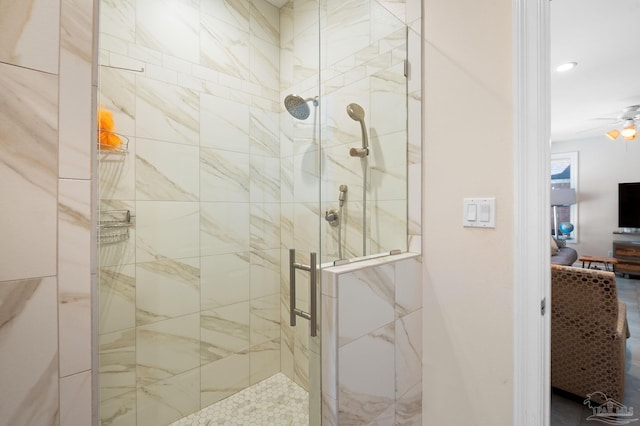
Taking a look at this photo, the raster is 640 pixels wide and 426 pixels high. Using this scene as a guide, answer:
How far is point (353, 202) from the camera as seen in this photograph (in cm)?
129

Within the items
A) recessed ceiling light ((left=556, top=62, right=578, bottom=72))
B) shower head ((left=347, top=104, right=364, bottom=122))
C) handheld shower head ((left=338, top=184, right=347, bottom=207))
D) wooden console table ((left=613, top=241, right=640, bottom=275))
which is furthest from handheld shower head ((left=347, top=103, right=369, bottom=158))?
wooden console table ((left=613, top=241, right=640, bottom=275))

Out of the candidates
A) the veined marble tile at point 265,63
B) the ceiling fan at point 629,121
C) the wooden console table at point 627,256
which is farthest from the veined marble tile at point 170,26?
the wooden console table at point 627,256

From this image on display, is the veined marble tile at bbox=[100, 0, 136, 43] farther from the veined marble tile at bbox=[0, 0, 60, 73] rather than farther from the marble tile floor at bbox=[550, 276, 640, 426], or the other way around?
the marble tile floor at bbox=[550, 276, 640, 426]

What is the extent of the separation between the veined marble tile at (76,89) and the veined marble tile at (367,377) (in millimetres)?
888

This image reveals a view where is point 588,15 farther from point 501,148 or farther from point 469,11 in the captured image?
point 501,148

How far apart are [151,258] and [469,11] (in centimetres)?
180

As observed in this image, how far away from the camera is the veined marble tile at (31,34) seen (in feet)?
1.80

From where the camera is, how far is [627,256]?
495cm

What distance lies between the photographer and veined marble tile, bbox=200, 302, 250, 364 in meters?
1.65

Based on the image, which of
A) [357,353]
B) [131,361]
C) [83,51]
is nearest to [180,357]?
[131,361]

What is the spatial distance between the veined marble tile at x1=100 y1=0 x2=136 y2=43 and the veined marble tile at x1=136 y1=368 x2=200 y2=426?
5.30 feet

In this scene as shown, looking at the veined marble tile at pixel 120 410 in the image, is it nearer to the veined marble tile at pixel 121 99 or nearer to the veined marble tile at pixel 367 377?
the veined marble tile at pixel 367 377

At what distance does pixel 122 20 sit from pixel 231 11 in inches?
25.4

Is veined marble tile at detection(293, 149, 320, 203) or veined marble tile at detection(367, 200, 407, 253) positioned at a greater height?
veined marble tile at detection(293, 149, 320, 203)
